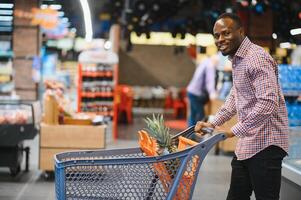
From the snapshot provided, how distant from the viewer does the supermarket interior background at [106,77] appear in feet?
21.8

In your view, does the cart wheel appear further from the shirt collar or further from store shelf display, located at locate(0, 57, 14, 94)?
store shelf display, located at locate(0, 57, 14, 94)

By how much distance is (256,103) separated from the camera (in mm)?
3217

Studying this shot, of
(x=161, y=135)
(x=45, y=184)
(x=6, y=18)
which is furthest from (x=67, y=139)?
(x=6, y=18)

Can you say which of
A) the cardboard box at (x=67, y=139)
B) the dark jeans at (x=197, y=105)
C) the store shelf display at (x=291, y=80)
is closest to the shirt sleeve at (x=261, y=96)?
the store shelf display at (x=291, y=80)

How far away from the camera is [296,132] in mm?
5145

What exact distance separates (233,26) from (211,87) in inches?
247

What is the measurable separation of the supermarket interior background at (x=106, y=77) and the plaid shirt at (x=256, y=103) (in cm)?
58

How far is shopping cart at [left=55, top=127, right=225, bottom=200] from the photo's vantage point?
10.2 ft

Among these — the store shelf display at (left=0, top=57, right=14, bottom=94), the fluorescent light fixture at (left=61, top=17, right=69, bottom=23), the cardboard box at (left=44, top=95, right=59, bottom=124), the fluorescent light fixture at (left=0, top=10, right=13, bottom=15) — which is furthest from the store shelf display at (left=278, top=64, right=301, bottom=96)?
the fluorescent light fixture at (left=61, top=17, right=69, bottom=23)

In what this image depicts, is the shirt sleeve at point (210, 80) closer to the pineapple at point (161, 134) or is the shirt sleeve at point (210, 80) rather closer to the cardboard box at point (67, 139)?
the cardboard box at point (67, 139)

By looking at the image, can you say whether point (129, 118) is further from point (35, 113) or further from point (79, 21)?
point (35, 113)

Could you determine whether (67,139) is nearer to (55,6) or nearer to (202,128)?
(202,128)

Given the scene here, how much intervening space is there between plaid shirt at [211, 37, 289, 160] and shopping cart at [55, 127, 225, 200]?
25cm

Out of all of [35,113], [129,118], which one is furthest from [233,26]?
[129,118]
